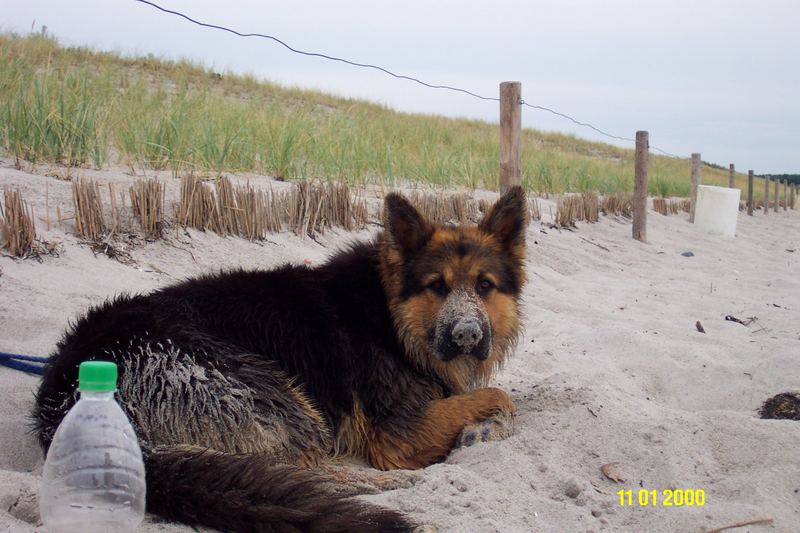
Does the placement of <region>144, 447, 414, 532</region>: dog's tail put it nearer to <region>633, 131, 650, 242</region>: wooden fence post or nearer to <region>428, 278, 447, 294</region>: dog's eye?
<region>428, 278, 447, 294</region>: dog's eye

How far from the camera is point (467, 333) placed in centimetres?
416

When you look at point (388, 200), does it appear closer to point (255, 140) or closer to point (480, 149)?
point (255, 140)

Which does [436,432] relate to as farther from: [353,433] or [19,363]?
[19,363]

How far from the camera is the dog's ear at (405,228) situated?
4512 mm

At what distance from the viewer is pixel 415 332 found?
14.6ft

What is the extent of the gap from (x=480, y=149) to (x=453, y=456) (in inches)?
774

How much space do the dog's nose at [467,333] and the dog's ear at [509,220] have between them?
0.82 m

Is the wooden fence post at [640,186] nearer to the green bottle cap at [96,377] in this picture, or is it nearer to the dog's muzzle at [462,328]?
the dog's muzzle at [462,328]

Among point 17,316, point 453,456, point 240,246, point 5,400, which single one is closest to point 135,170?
point 240,246

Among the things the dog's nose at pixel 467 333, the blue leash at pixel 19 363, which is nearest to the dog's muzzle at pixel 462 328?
the dog's nose at pixel 467 333

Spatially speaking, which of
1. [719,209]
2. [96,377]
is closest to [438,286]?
[96,377]

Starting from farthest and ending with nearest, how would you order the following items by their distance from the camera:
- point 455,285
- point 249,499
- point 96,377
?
1. point 455,285
2. point 249,499
3. point 96,377
